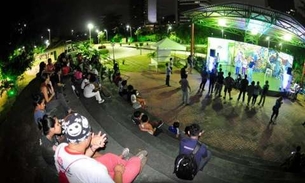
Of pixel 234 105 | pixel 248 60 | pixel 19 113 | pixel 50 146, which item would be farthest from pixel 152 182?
pixel 248 60

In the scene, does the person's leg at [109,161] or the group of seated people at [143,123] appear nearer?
the person's leg at [109,161]

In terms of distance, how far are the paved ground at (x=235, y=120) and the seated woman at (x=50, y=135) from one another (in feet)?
25.1

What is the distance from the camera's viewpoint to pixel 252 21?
790 inches

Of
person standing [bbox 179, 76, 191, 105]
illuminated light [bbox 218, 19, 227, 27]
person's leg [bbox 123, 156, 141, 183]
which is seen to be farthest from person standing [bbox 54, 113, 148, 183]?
illuminated light [bbox 218, 19, 227, 27]

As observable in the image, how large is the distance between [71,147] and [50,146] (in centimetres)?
268

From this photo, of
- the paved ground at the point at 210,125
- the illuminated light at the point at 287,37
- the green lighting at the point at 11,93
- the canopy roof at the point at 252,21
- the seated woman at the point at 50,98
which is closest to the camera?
the paved ground at the point at 210,125

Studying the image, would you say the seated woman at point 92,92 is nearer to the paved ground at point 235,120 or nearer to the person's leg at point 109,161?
the paved ground at point 235,120

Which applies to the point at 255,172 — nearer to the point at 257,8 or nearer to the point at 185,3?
the point at 257,8

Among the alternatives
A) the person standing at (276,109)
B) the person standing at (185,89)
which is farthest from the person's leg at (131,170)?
the person standing at (185,89)

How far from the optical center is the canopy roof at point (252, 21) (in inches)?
675

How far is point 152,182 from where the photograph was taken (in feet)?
19.1

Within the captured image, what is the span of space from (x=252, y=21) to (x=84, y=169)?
19.2m

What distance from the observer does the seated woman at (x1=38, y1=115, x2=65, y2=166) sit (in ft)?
18.7

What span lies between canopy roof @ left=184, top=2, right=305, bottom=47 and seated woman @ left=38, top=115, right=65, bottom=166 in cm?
1440
